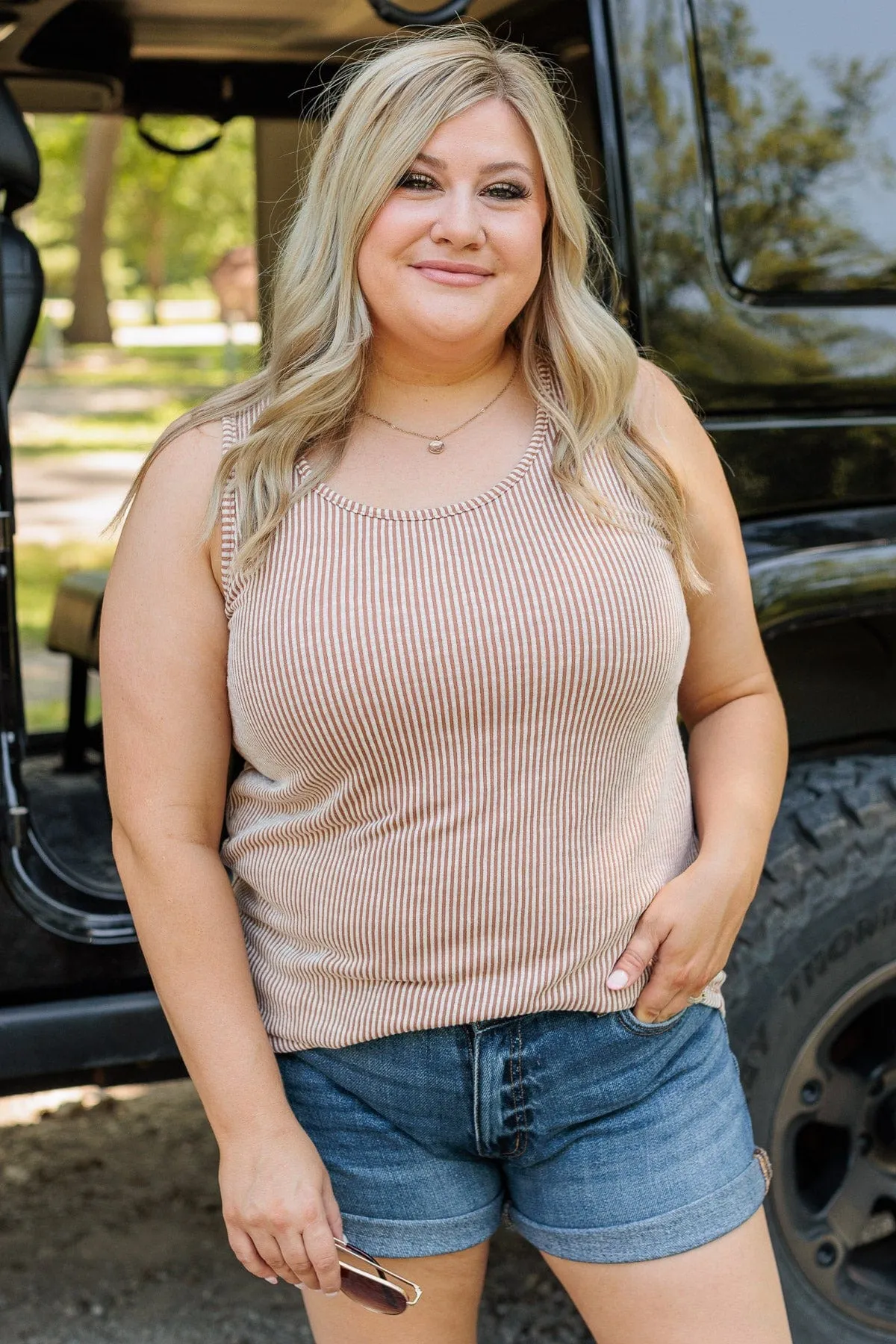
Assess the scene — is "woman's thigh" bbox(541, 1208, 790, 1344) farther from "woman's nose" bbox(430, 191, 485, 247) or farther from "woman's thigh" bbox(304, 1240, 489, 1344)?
"woman's nose" bbox(430, 191, 485, 247)

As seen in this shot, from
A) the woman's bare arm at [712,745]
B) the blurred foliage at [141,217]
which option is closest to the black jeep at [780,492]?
the woman's bare arm at [712,745]

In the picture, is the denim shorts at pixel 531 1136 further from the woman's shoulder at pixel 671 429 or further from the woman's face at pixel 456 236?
the woman's face at pixel 456 236

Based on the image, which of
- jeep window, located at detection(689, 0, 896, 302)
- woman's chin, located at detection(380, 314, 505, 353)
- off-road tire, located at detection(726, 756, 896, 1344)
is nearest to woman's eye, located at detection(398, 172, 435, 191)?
woman's chin, located at detection(380, 314, 505, 353)

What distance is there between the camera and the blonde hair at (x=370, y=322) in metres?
1.52

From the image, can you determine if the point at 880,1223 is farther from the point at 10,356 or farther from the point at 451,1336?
the point at 10,356

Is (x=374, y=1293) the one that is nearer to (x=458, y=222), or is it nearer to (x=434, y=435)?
(x=434, y=435)

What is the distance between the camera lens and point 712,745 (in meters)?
1.76

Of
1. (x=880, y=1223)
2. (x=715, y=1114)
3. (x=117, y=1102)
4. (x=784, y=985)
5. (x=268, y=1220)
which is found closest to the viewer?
Answer: (x=268, y=1220)

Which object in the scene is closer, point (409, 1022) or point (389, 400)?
point (409, 1022)

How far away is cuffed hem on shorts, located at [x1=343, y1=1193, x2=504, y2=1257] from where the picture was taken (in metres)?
1.57

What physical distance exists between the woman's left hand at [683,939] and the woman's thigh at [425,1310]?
12.8 inches

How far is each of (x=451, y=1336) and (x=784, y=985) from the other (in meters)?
0.81

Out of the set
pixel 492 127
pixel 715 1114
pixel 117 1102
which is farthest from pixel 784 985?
pixel 117 1102

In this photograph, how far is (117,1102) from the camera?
11.3 feet
